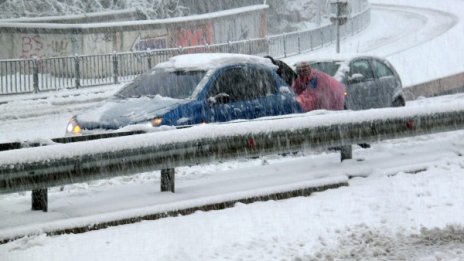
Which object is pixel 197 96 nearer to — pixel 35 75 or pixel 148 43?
pixel 35 75

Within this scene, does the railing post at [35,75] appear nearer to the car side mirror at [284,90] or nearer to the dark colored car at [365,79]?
the dark colored car at [365,79]

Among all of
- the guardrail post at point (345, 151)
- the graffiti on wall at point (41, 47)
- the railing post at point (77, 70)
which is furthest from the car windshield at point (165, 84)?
the graffiti on wall at point (41, 47)

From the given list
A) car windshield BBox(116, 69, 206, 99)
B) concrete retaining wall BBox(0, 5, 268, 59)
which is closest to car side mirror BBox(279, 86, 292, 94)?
car windshield BBox(116, 69, 206, 99)

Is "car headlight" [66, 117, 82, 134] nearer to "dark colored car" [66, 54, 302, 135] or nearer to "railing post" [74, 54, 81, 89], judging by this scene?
"dark colored car" [66, 54, 302, 135]

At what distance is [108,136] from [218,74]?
3031 mm

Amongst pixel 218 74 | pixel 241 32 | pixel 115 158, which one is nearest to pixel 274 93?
pixel 218 74

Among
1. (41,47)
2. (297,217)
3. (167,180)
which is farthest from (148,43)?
(297,217)

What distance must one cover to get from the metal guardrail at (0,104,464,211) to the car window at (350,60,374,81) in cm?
429

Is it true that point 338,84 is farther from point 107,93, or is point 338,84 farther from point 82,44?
point 82,44

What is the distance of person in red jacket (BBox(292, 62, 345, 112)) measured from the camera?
12180 millimetres

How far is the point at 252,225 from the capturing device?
673 centimetres

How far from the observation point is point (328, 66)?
14.2m

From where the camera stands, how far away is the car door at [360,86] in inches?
534

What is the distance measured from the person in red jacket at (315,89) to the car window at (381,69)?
221 cm
